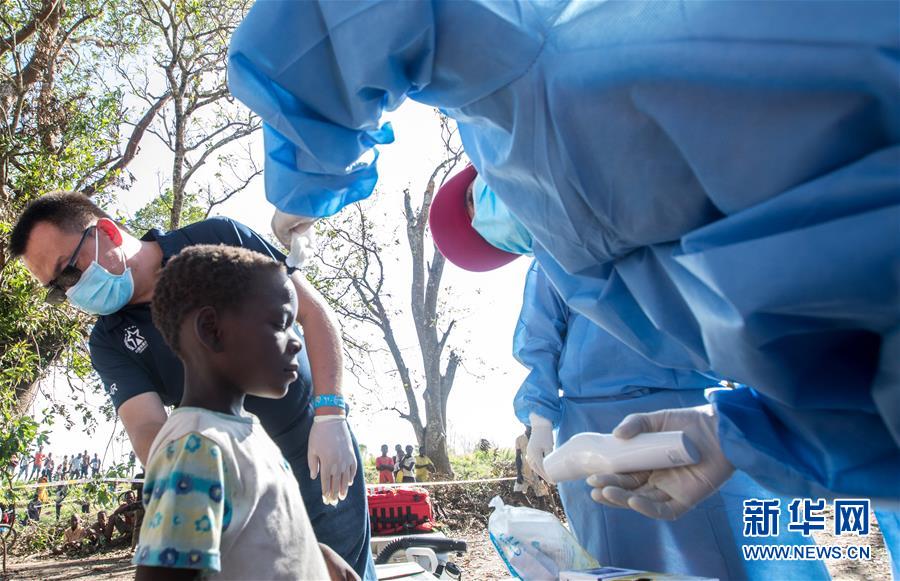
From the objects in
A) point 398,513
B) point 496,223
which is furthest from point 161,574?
point 398,513

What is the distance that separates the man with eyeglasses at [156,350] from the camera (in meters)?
2.02

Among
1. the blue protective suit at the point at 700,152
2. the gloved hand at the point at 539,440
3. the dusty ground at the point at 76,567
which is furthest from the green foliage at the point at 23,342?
the blue protective suit at the point at 700,152

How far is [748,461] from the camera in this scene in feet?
4.00

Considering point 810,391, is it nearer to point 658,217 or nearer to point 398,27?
point 658,217

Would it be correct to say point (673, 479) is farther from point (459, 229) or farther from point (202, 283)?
point (459, 229)

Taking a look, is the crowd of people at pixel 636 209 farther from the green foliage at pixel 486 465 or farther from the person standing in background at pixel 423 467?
the person standing in background at pixel 423 467

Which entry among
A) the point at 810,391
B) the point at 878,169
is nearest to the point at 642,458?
the point at 810,391

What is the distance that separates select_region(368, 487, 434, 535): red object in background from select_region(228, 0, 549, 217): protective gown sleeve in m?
5.64

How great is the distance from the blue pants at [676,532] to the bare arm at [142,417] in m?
1.39

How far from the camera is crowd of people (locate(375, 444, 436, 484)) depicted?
13219mm

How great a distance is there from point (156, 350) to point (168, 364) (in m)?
0.06

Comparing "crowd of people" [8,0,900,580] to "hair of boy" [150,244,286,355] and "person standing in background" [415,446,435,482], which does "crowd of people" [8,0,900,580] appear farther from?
"person standing in background" [415,446,435,482]

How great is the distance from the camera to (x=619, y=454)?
1434mm

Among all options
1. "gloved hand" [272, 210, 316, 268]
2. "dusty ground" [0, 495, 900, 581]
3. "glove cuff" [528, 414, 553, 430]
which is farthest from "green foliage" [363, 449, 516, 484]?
"gloved hand" [272, 210, 316, 268]
